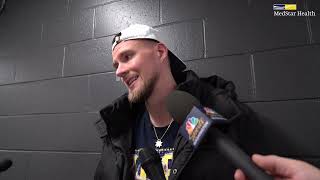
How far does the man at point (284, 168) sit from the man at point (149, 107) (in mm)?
340

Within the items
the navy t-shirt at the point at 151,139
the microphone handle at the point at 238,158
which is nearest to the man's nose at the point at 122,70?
the navy t-shirt at the point at 151,139

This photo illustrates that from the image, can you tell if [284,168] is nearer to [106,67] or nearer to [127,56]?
[127,56]

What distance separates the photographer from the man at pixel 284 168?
1.23 ft

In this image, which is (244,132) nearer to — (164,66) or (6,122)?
(164,66)

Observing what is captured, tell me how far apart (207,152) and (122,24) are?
0.95m

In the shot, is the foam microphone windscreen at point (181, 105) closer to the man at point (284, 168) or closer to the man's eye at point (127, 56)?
the man at point (284, 168)

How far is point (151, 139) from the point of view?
0.93m

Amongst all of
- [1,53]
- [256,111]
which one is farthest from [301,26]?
[1,53]

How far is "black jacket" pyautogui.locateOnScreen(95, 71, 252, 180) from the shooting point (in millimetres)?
744

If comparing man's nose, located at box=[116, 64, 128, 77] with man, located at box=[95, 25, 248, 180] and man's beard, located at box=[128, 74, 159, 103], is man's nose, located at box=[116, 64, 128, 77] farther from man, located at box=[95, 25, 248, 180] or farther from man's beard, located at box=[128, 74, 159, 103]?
man's beard, located at box=[128, 74, 159, 103]

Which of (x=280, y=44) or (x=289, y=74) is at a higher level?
(x=280, y=44)

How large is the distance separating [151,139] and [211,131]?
56cm

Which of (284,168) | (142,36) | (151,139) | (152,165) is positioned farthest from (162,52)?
(284,168)

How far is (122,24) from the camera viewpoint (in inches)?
50.7
